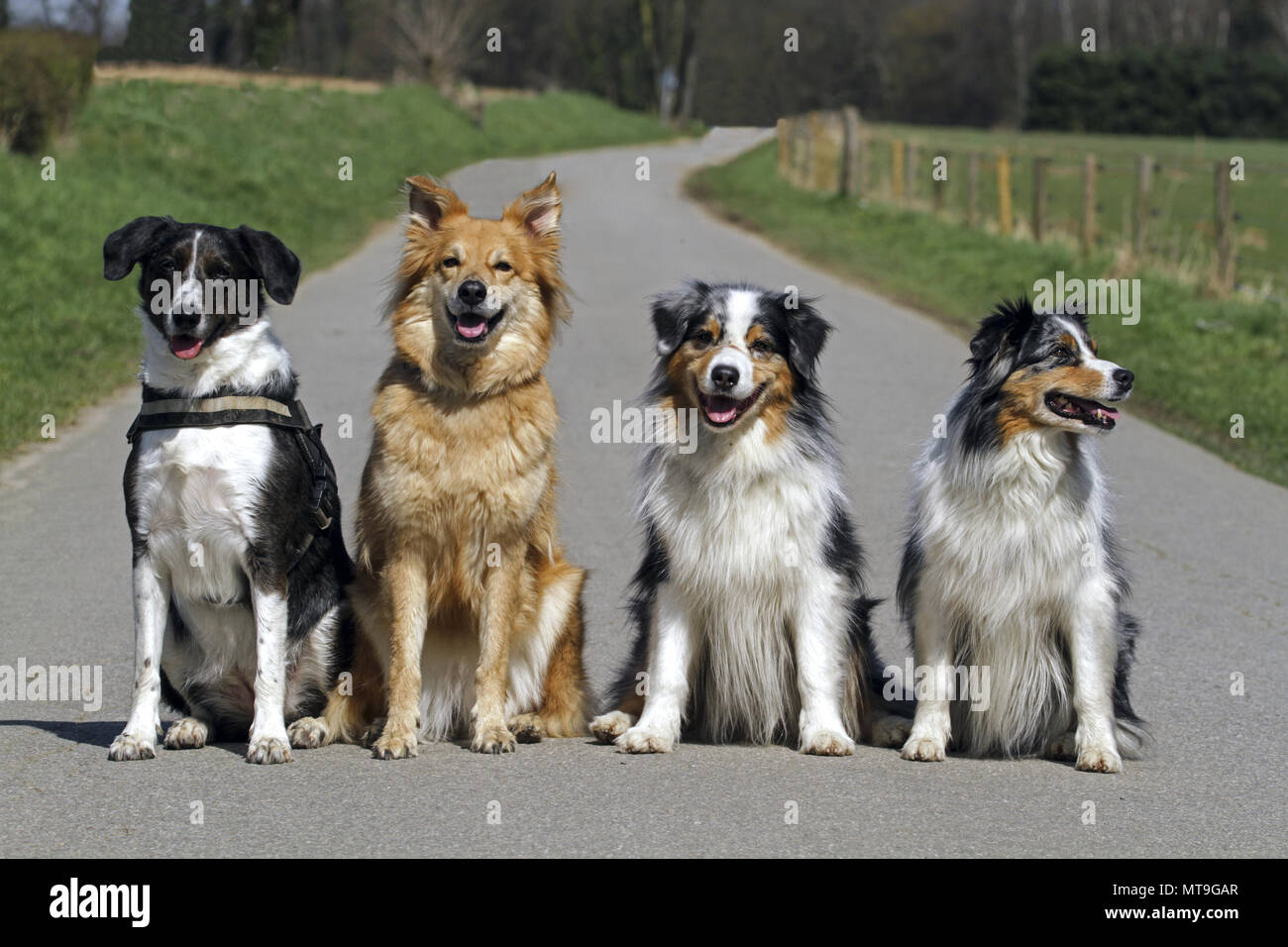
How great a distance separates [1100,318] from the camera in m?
19.9

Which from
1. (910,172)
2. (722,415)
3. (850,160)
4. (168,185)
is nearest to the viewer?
(722,415)

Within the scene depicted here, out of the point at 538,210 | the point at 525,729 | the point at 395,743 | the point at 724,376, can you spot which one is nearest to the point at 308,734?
the point at 395,743

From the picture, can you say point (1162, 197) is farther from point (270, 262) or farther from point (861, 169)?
point (270, 262)

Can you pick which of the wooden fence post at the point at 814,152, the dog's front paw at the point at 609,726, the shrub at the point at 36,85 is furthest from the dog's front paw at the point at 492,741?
the wooden fence post at the point at 814,152

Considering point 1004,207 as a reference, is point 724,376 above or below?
below

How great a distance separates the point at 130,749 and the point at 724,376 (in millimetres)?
2880

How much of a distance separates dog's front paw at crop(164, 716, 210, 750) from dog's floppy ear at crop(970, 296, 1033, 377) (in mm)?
3700

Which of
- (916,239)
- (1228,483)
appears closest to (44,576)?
(1228,483)

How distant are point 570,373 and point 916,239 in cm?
1126

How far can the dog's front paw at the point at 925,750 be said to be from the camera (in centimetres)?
637

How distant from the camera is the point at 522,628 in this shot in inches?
259

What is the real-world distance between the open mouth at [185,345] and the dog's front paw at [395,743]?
1733 mm

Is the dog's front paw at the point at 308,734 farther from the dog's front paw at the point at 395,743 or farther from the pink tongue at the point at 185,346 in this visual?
the pink tongue at the point at 185,346

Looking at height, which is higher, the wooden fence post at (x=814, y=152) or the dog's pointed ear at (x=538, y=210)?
the wooden fence post at (x=814, y=152)
